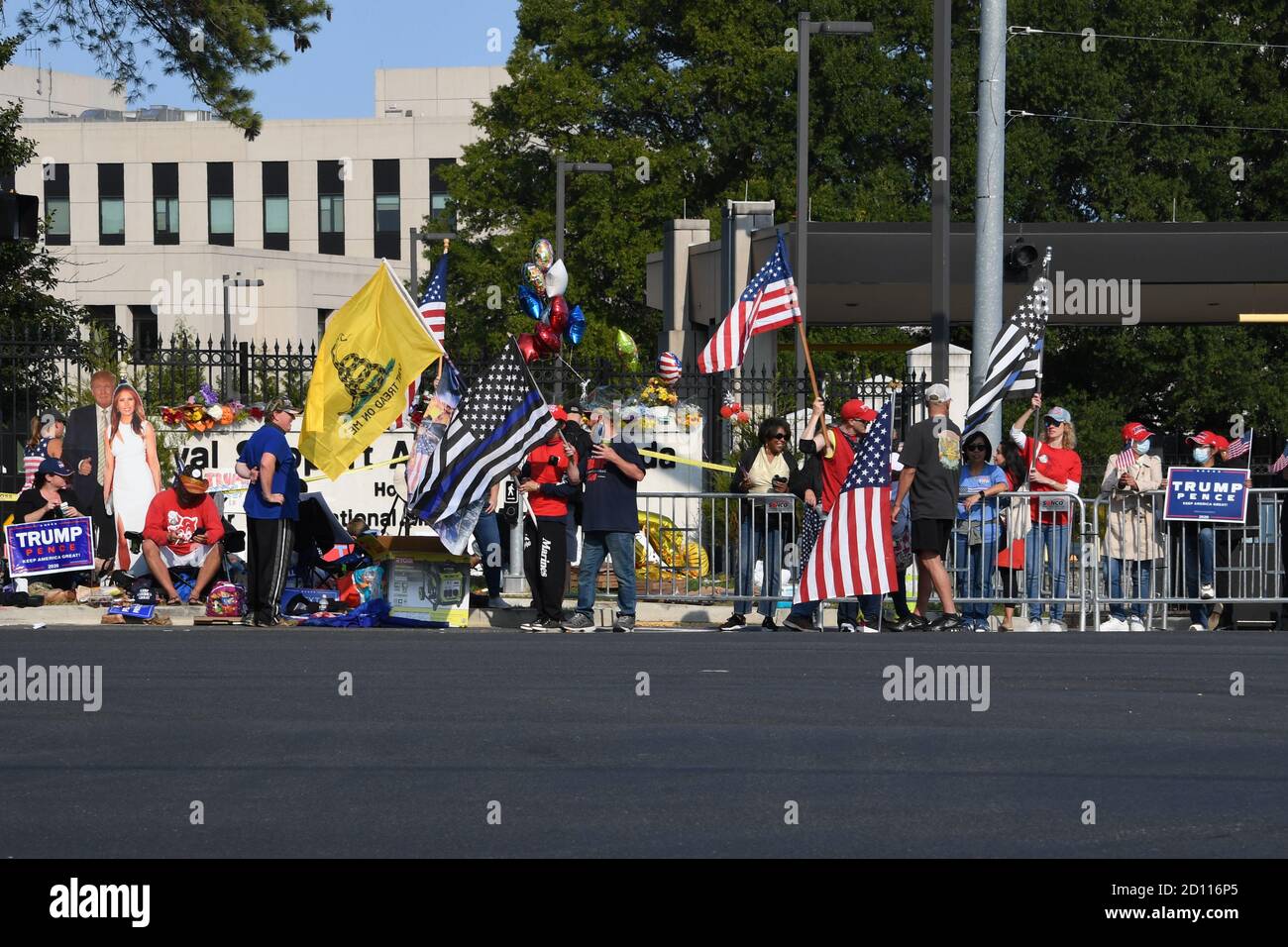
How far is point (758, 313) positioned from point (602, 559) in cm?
391

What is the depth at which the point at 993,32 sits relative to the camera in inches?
760

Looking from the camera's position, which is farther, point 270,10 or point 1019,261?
point 270,10

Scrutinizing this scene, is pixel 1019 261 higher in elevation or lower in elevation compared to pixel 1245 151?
lower

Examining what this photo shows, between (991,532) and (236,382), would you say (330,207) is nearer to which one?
(236,382)

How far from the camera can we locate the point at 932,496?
1638 cm

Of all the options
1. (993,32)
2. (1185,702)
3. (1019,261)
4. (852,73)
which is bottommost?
(1185,702)

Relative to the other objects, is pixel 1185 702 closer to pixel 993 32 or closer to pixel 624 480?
pixel 624 480

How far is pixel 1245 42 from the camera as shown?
1953 inches

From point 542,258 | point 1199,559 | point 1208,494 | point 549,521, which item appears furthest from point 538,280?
point 1199,559

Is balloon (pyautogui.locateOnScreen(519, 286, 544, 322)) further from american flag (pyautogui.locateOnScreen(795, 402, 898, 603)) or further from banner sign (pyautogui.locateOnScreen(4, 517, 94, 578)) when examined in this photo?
american flag (pyautogui.locateOnScreen(795, 402, 898, 603))

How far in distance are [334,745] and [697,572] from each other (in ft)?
29.7

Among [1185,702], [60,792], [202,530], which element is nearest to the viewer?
[60,792]

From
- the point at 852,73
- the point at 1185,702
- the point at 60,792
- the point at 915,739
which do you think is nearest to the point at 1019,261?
the point at 1185,702

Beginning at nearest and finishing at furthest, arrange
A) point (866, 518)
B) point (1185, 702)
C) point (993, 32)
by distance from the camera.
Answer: point (1185, 702), point (866, 518), point (993, 32)
